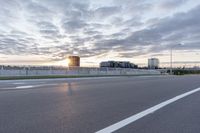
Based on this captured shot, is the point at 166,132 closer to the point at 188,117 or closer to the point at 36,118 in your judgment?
the point at 188,117

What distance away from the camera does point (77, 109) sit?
27.7ft

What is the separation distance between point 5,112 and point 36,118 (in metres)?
1.22

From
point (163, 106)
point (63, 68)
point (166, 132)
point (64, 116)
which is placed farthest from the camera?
point (63, 68)

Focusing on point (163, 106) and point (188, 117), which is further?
point (163, 106)

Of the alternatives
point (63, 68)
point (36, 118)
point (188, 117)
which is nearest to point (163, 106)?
point (188, 117)

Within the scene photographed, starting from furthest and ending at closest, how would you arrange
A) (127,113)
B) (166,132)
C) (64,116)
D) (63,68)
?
(63,68) → (127,113) → (64,116) → (166,132)

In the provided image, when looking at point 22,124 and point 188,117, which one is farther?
point 188,117

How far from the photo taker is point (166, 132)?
584cm

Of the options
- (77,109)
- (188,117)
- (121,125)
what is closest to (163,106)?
(188,117)

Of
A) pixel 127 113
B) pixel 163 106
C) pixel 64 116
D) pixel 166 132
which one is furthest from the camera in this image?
pixel 163 106

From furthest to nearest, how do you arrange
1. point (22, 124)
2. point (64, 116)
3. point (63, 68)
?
point (63, 68) < point (64, 116) < point (22, 124)

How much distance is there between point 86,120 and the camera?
22.5ft

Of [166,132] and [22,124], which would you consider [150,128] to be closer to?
[166,132]

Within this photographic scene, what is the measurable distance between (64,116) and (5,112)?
164 cm
